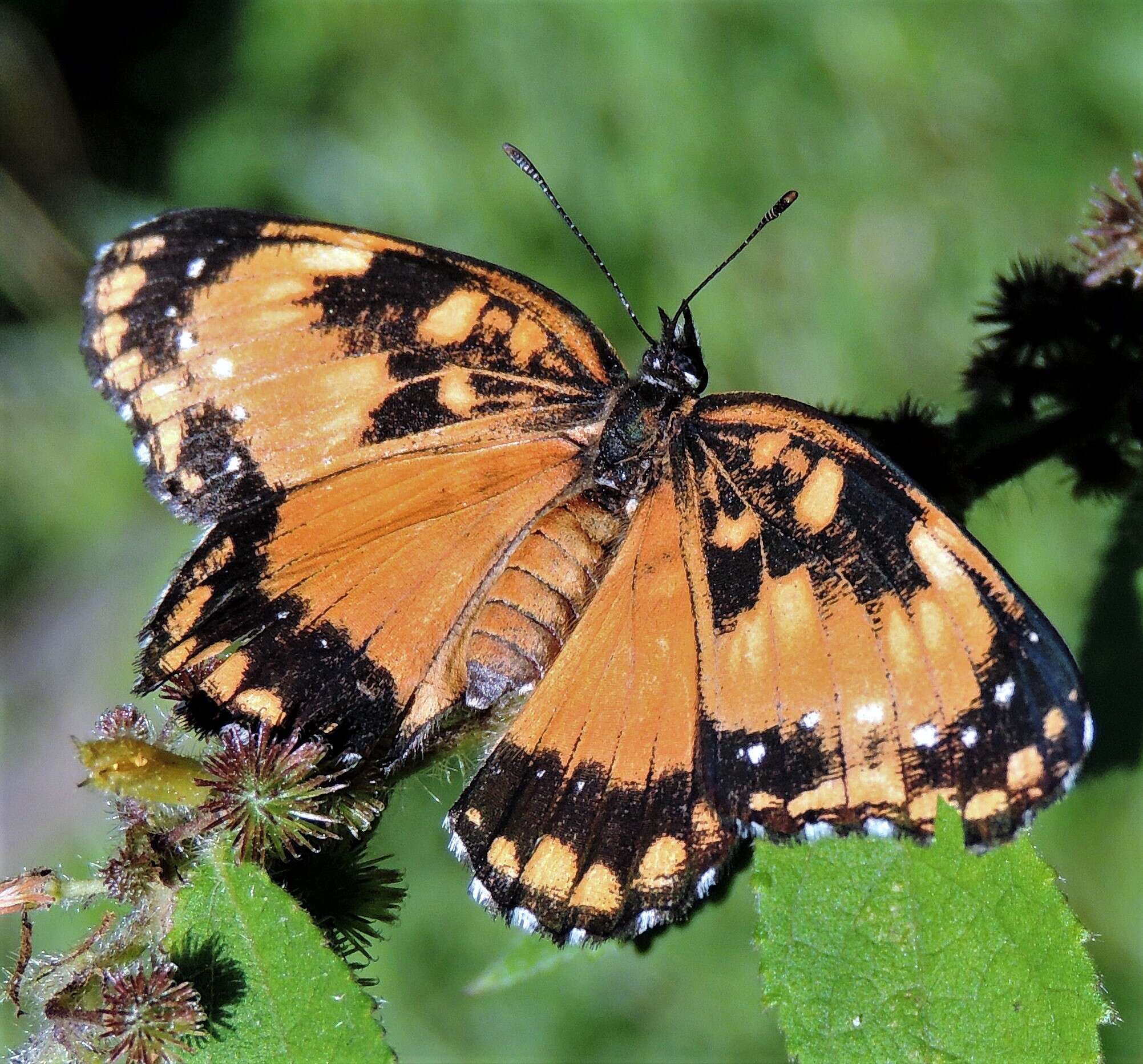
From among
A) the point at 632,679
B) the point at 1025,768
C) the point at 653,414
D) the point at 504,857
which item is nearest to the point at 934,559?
the point at 1025,768

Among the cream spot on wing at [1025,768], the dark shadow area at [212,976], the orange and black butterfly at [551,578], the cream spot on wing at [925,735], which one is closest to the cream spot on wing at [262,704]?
the orange and black butterfly at [551,578]

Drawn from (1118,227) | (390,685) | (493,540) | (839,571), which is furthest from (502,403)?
(1118,227)

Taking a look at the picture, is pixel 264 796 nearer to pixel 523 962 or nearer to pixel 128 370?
pixel 523 962

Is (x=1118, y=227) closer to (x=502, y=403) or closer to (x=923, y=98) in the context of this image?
(x=502, y=403)

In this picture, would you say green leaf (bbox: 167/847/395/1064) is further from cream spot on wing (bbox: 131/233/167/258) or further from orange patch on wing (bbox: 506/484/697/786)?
cream spot on wing (bbox: 131/233/167/258)

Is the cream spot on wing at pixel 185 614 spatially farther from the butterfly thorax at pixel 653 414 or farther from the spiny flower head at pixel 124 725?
the butterfly thorax at pixel 653 414

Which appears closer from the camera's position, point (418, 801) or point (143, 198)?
point (418, 801)
